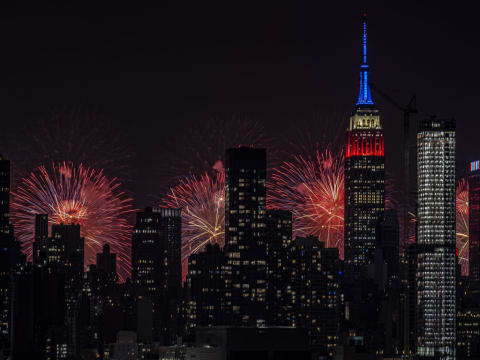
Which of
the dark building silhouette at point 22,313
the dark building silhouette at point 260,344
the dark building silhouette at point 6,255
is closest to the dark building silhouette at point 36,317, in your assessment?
the dark building silhouette at point 22,313

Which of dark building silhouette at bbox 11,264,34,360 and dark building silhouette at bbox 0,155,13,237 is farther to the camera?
dark building silhouette at bbox 0,155,13,237

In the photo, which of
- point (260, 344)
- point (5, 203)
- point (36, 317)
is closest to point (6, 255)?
point (5, 203)

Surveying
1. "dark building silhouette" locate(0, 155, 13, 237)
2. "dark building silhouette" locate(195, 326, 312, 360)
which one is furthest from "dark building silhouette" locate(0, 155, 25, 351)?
"dark building silhouette" locate(195, 326, 312, 360)

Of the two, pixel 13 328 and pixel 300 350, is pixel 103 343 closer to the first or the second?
pixel 13 328

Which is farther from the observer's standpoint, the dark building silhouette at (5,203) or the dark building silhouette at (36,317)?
the dark building silhouette at (5,203)

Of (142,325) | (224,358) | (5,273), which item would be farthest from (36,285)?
(224,358)

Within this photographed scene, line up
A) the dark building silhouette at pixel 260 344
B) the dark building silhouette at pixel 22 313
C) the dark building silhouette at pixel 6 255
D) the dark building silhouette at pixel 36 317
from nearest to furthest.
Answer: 1. the dark building silhouette at pixel 260 344
2. the dark building silhouette at pixel 22 313
3. the dark building silhouette at pixel 36 317
4. the dark building silhouette at pixel 6 255

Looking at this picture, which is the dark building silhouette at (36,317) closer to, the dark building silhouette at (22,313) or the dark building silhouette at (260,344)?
the dark building silhouette at (22,313)

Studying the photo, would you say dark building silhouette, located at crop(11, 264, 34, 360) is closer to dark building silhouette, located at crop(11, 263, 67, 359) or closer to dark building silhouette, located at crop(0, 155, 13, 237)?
dark building silhouette, located at crop(11, 263, 67, 359)

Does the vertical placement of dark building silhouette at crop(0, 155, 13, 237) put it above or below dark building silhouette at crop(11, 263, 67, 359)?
above

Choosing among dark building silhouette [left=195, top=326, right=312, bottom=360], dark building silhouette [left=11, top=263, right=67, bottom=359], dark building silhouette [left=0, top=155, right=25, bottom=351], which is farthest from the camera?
dark building silhouette [left=0, top=155, right=25, bottom=351]

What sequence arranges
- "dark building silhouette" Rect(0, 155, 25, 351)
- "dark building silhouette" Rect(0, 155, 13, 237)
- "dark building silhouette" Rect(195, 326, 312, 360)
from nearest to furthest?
"dark building silhouette" Rect(195, 326, 312, 360) → "dark building silhouette" Rect(0, 155, 25, 351) → "dark building silhouette" Rect(0, 155, 13, 237)

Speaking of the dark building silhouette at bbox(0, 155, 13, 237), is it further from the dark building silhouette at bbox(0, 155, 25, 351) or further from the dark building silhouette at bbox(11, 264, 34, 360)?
the dark building silhouette at bbox(11, 264, 34, 360)
